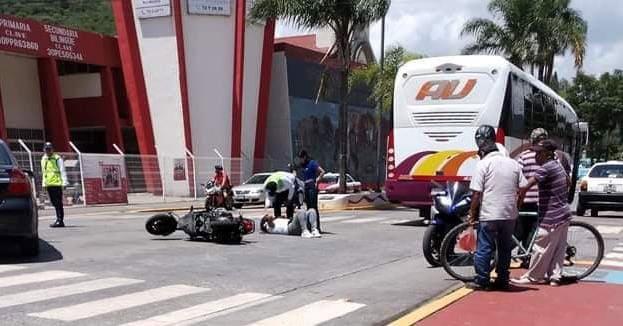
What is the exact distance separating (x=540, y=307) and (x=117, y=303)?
437cm

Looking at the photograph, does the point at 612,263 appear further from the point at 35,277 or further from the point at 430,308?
the point at 35,277

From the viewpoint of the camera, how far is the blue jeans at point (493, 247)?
27.4ft

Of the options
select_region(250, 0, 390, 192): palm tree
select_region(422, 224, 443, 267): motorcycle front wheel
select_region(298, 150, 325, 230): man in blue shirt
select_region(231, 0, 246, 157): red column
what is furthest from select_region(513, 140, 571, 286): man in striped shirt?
select_region(231, 0, 246, 157): red column

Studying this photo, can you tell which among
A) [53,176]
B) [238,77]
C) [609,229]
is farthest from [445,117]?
[238,77]

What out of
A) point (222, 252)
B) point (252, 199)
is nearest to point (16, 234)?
point (222, 252)

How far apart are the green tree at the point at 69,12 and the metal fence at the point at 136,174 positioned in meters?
33.8

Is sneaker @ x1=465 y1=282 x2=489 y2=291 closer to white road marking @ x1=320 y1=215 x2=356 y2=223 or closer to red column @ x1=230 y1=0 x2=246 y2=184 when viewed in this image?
white road marking @ x1=320 y1=215 x2=356 y2=223

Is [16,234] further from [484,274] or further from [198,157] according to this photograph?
[198,157]

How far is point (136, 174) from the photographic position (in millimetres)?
31516

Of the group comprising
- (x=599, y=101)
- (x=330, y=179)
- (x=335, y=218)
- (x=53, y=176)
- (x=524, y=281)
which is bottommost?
(x=335, y=218)

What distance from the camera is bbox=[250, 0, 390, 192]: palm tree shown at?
27.9 m

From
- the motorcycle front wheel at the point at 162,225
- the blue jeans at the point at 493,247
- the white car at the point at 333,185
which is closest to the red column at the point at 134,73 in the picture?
the white car at the point at 333,185

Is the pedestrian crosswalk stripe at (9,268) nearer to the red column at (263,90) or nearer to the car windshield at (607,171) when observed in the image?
the car windshield at (607,171)

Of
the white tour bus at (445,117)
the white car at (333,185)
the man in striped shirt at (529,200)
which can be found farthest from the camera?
the white car at (333,185)
